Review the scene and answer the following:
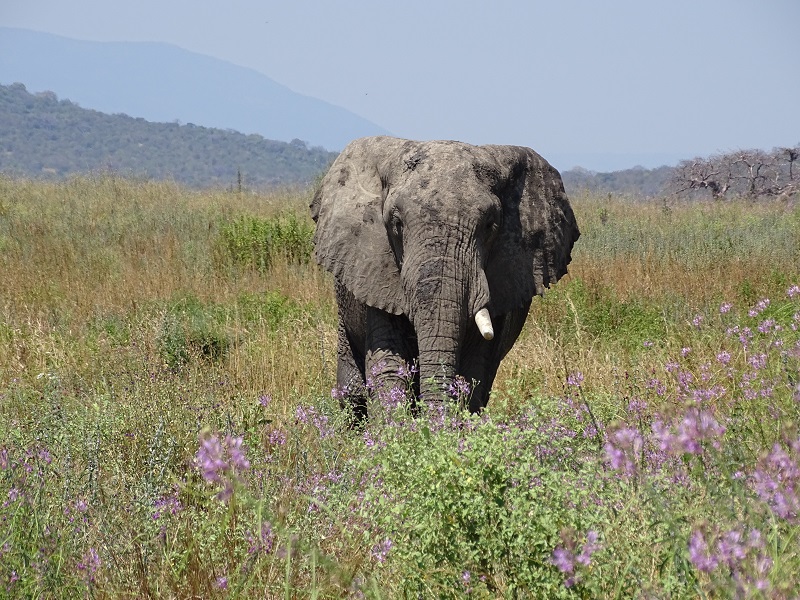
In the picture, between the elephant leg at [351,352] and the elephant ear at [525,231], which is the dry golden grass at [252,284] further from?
the elephant ear at [525,231]

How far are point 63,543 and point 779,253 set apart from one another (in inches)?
441

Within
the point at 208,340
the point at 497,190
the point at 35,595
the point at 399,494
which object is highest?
the point at 497,190

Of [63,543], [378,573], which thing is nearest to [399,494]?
[378,573]

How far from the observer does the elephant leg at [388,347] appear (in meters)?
6.14

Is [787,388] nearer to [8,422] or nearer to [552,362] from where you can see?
[552,362]

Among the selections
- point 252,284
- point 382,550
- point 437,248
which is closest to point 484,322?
point 437,248

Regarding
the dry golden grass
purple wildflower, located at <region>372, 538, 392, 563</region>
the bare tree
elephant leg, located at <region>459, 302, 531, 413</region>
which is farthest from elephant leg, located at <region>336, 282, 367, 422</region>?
the bare tree

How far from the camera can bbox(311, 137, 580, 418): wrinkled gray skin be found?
226 inches

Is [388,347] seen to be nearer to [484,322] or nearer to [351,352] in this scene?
[484,322]

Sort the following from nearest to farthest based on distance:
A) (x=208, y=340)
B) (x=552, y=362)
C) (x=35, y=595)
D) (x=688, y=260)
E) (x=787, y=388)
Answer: (x=35, y=595) → (x=787, y=388) → (x=552, y=362) → (x=208, y=340) → (x=688, y=260)

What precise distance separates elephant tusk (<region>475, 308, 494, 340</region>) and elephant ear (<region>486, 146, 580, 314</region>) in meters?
0.42

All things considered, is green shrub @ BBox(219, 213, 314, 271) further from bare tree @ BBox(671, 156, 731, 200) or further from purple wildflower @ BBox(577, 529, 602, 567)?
bare tree @ BBox(671, 156, 731, 200)

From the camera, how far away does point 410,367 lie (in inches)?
245

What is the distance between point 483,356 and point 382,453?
2.34 meters
